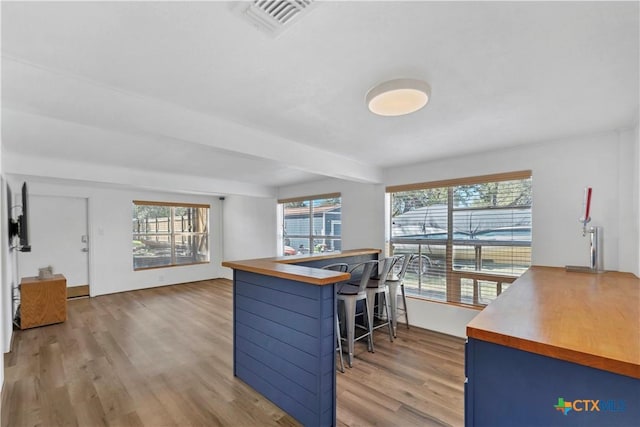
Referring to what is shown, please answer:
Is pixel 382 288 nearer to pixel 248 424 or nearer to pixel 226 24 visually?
pixel 248 424

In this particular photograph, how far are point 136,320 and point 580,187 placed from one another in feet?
18.8

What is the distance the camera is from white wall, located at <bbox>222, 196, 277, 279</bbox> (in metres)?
6.44

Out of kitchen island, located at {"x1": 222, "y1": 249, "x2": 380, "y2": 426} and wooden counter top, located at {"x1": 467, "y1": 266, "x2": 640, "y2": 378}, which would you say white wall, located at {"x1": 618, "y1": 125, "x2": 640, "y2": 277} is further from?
kitchen island, located at {"x1": 222, "y1": 249, "x2": 380, "y2": 426}

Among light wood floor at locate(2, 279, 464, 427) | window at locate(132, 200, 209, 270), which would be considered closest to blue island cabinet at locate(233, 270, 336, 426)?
light wood floor at locate(2, 279, 464, 427)

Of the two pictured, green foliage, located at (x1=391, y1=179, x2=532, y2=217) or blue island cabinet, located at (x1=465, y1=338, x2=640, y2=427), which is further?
green foliage, located at (x1=391, y1=179, x2=532, y2=217)

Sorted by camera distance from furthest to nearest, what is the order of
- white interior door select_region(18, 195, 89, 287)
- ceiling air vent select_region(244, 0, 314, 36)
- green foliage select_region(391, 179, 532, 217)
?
white interior door select_region(18, 195, 89, 287) → green foliage select_region(391, 179, 532, 217) → ceiling air vent select_region(244, 0, 314, 36)

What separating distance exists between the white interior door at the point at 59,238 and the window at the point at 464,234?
5816 millimetres

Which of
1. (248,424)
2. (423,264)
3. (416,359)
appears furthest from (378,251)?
(248,424)

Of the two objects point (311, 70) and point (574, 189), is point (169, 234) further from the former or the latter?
point (574, 189)

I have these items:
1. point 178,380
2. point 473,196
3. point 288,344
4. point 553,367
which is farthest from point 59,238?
point 553,367

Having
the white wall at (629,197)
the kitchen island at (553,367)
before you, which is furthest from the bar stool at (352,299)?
the white wall at (629,197)

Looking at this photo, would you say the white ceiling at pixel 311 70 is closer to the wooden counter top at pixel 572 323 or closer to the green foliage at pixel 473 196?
the green foliage at pixel 473 196

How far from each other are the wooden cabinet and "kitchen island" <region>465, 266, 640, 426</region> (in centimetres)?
527

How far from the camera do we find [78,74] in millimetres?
1616
